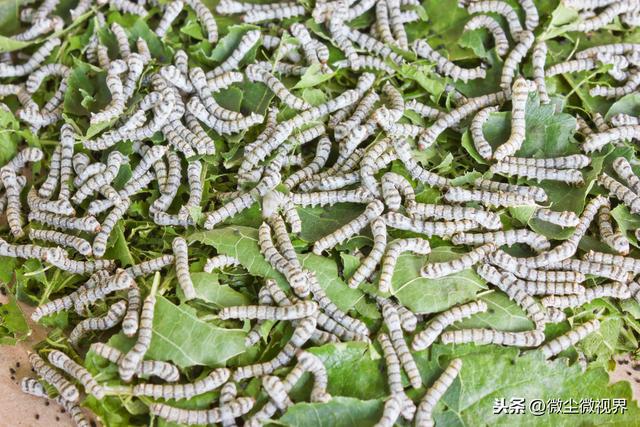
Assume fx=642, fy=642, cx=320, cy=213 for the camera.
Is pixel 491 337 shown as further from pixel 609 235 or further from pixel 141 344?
pixel 141 344

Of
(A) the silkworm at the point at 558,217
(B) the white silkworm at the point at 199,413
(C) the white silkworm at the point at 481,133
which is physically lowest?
(B) the white silkworm at the point at 199,413

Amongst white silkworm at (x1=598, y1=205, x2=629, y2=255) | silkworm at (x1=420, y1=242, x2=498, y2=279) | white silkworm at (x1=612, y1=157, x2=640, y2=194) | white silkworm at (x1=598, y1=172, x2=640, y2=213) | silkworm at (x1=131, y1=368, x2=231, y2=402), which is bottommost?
silkworm at (x1=131, y1=368, x2=231, y2=402)

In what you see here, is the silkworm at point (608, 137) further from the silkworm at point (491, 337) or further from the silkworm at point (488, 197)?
the silkworm at point (491, 337)

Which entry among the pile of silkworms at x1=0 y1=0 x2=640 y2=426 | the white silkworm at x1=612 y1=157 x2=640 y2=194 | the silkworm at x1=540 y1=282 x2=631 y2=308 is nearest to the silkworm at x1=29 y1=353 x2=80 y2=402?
the pile of silkworms at x1=0 y1=0 x2=640 y2=426

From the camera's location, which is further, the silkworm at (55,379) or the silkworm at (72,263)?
the silkworm at (72,263)

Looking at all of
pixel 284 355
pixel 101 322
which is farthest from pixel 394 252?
pixel 101 322

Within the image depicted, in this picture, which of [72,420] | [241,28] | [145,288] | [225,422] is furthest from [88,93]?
[225,422]

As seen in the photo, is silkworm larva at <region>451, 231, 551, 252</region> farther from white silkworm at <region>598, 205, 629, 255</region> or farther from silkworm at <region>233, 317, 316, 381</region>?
silkworm at <region>233, 317, 316, 381</region>

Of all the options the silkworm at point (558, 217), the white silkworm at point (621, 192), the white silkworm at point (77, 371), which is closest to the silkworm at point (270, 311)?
the white silkworm at point (77, 371)

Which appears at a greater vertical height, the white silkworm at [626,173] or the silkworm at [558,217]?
the white silkworm at [626,173]
